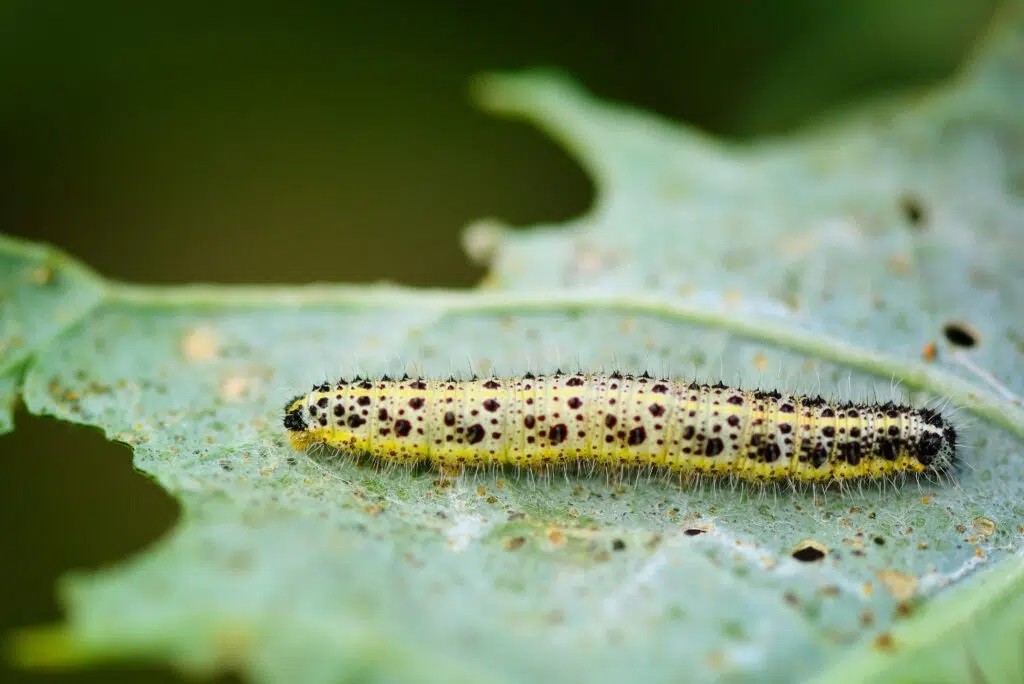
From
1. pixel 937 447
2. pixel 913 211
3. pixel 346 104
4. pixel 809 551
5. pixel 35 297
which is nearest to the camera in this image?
pixel 809 551

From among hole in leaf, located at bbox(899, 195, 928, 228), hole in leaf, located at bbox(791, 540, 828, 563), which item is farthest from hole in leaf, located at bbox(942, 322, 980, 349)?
hole in leaf, located at bbox(791, 540, 828, 563)

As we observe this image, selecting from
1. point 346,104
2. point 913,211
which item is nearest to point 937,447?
point 913,211

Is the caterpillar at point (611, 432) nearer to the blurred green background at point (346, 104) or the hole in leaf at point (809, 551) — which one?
the hole in leaf at point (809, 551)

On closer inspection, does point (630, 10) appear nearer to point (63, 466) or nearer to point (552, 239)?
point (552, 239)

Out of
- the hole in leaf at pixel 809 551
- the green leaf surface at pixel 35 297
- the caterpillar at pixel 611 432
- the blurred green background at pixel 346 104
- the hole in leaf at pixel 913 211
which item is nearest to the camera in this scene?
the hole in leaf at pixel 809 551

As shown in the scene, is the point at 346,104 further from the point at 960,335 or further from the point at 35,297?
the point at 960,335

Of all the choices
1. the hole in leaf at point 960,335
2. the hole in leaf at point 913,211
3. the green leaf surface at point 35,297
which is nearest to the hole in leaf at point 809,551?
the hole in leaf at point 960,335

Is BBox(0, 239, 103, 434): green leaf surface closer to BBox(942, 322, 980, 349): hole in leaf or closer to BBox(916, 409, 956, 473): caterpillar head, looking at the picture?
BBox(916, 409, 956, 473): caterpillar head
